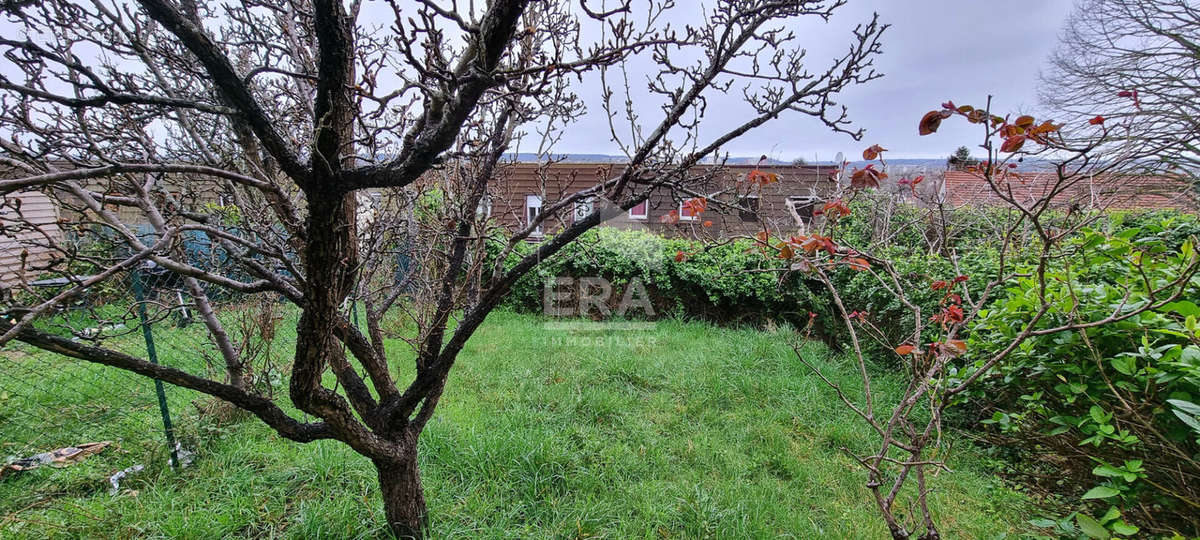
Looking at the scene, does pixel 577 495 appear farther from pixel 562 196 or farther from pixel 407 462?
pixel 562 196

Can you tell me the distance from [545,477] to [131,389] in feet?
11.1

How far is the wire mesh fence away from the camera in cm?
231

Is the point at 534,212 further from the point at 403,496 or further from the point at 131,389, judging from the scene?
the point at 403,496

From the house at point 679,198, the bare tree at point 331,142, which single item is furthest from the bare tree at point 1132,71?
the bare tree at point 331,142

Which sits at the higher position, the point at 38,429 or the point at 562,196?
the point at 562,196

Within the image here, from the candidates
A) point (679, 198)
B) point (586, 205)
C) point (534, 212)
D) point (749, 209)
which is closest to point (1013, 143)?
point (749, 209)

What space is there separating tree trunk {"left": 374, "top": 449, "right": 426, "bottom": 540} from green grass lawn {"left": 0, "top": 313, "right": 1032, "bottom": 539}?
141mm

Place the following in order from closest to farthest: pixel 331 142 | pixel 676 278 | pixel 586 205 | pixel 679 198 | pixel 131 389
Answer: pixel 331 142, pixel 679 198, pixel 586 205, pixel 131 389, pixel 676 278

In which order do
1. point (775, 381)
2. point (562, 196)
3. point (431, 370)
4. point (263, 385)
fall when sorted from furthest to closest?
point (775, 381), point (263, 385), point (562, 196), point (431, 370)

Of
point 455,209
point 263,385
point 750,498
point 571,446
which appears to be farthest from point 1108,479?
point 263,385

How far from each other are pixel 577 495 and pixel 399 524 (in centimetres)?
88

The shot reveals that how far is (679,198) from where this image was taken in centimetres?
173

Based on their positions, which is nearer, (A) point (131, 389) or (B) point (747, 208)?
(B) point (747, 208)

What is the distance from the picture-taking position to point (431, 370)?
170cm
